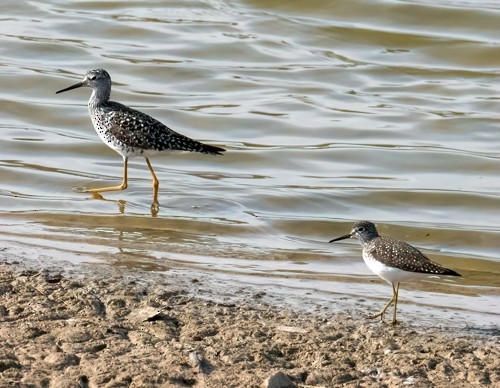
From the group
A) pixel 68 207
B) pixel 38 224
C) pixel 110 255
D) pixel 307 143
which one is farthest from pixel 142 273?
pixel 307 143

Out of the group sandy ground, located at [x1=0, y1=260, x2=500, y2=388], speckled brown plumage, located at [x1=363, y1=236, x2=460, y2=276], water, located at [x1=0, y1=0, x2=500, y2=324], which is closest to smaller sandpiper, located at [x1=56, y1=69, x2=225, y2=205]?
water, located at [x1=0, y1=0, x2=500, y2=324]

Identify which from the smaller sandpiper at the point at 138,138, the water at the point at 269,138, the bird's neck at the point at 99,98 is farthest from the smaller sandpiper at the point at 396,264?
the bird's neck at the point at 99,98

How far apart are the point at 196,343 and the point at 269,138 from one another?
7.43 meters

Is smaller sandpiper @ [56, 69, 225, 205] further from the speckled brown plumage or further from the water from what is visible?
the speckled brown plumage

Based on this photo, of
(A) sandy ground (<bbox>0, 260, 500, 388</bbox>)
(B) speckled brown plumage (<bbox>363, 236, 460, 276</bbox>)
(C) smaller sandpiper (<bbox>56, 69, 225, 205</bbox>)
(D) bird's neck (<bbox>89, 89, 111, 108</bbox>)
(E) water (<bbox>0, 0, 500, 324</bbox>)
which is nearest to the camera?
(A) sandy ground (<bbox>0, 260, 500, 388</bbox>)

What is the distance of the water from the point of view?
30.1ft

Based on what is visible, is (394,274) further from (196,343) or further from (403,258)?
(196,343)

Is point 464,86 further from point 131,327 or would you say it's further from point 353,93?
point 131,327

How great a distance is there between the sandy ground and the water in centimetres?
96

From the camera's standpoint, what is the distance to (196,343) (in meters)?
6.34

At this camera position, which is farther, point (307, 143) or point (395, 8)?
point (395, 8)

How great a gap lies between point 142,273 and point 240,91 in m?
7.74

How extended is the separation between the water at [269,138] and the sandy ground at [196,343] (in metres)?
0.96

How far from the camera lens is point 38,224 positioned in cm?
973
